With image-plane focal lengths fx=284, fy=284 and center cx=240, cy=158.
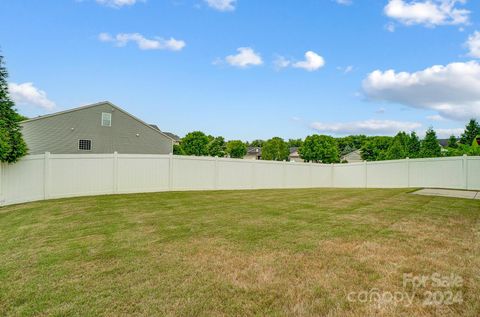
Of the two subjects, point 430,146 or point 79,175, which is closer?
point 79,175

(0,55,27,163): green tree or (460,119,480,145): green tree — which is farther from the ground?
(460,119,480,145): green tree

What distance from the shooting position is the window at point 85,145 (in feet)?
84.9

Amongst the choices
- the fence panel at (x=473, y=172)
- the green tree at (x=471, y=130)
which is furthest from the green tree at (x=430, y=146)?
the green tree at (x=471, y=130)

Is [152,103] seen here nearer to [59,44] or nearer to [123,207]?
[59,44]

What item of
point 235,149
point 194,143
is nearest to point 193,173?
point 194,143

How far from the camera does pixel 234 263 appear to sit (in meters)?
3.47

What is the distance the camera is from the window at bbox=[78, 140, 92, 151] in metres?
25.9

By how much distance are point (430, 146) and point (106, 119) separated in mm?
30906

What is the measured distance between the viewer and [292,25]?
48.3ft

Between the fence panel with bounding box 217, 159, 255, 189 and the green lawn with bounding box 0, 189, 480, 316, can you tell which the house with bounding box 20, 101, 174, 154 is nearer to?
the fence panel with bounding box 217, 159, 255, 189

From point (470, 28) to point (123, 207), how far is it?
14.6 meters

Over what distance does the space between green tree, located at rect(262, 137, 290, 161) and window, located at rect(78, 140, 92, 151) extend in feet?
132

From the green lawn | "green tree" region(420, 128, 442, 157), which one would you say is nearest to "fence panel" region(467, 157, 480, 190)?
the green lawn

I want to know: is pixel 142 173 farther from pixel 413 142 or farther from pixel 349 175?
pixel 413 142
